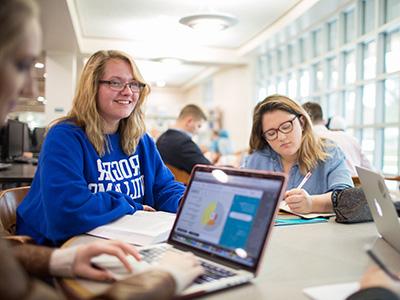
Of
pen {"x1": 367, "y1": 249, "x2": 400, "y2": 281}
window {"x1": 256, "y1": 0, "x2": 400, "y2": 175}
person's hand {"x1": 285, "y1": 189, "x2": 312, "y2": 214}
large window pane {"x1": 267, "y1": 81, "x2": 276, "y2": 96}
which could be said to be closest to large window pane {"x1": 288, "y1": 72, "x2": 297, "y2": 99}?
window {"x1": 256, "y1": 0, "x2": 400, "y2": 175}

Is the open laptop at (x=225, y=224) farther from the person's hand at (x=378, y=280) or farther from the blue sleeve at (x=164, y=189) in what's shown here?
the blue sleeve at (x=164, y=189)

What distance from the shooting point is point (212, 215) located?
3.16 ft

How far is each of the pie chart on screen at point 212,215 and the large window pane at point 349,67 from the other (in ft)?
16.1

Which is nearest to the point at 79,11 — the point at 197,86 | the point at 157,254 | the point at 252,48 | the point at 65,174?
the point at 252,48

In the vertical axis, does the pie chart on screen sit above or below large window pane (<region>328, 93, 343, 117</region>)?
below

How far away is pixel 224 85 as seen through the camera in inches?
374

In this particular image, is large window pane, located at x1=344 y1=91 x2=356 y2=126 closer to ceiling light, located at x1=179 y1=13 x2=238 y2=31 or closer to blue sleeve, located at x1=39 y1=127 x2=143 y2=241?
ceiling light, located at x1=179 y1=13 x2=238 y2=31

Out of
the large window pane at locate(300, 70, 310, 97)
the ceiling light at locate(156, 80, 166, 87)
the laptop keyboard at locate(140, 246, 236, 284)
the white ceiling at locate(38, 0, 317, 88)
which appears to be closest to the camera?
the laptop keyboard at locate(140, 246, 236, 284)

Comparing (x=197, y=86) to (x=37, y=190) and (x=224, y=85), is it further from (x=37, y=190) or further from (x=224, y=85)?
(x=37, y=190)

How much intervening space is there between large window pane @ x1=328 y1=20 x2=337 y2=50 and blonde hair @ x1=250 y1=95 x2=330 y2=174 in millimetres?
4094

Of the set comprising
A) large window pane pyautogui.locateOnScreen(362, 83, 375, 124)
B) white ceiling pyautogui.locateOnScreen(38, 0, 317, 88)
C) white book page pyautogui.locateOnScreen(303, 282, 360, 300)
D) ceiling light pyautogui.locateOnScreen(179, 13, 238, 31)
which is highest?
white ceiling pyautogui.locateOnScreen(38, 0, 317, 88)

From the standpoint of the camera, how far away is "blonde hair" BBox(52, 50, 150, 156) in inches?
58.2

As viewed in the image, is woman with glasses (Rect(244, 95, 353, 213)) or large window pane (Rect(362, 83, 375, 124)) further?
large window pane (Rect(362, 83, 375, 124))

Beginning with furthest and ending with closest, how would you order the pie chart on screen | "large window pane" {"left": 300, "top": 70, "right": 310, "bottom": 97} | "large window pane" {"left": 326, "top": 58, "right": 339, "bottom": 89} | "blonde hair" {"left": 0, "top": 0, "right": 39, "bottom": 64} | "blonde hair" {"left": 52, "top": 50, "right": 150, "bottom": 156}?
"large window pane" {"left": 300, "top": 70, "right": 310, "bottom": 97} → "large window pane" {"left": 326, "top": 58, "right": 339, "bottom": 89} → "blonde hair" {"left": 52, "top": 50, "right": 150, "bottom": 156} → the pie chart on screen → "blonde hair" {"left": 0, "top": 0, "right": 39, "bottom": 64}
